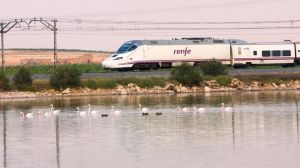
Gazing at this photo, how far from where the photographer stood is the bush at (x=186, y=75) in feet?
324

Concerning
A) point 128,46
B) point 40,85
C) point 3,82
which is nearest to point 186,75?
point 128,46

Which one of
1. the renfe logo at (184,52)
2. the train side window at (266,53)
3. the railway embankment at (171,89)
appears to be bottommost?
the railway embankment at (171,89)

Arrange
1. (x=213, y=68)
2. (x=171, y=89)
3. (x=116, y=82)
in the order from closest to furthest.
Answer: (x=116, y=82) < (x=171, y=89) < (x=213, y=68)

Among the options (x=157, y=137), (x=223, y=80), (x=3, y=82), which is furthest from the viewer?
(x=223, y=80)

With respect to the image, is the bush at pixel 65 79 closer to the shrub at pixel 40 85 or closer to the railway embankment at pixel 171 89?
the shrub at pixel 40 85

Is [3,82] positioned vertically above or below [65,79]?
below

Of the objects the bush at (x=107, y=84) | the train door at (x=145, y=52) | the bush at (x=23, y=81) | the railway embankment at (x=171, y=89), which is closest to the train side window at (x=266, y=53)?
the railway embankment at (x=171, y=89)

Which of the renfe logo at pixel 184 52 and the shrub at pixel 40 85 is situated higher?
the renfe logo at pixel 184 52

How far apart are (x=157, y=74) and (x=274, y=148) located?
57.0 m

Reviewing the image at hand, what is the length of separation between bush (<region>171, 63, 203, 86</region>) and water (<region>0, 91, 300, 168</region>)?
21.2 m

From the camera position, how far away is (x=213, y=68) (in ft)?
343

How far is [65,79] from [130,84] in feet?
20.2

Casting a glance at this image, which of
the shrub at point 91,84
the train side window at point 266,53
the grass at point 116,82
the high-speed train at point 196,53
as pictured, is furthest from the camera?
the train side window at point 266,53

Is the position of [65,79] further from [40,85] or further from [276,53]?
[276,53]
